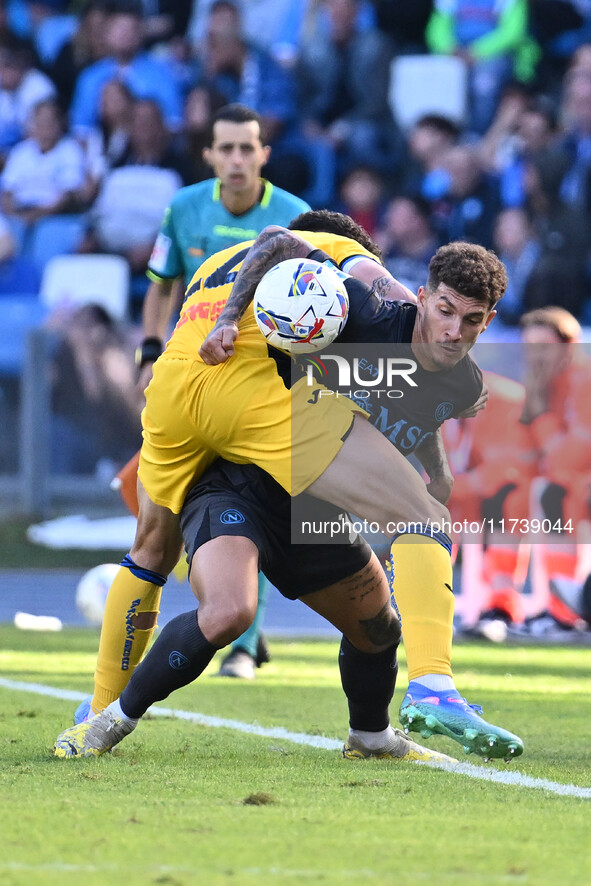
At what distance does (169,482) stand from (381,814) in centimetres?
134

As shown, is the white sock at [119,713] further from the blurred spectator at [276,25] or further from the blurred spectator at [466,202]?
the blurred spectator at [276,25]

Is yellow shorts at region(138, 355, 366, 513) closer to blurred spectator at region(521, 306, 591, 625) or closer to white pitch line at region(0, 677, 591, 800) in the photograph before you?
white pitch line at region(0, 677, 591, 800)

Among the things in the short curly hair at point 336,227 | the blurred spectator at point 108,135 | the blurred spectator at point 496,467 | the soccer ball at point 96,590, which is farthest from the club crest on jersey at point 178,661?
the blurred spectator at point 108,135

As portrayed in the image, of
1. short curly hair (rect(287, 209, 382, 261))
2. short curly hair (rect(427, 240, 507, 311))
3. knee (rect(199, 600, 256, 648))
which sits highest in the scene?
short curly hair (rect(287, 209, 382, 261))

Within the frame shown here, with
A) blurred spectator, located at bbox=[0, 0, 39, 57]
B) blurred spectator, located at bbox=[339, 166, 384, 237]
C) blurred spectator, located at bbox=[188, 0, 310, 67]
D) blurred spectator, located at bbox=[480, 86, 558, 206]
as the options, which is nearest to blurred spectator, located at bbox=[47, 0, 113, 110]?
blurred spectator, located at bbox=[0, 0, 39, 57]

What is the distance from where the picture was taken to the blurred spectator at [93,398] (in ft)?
40.2

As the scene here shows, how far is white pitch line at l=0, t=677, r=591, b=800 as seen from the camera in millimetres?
3721

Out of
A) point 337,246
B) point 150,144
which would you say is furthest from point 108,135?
point 337,246

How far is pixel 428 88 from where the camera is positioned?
48.6 feet

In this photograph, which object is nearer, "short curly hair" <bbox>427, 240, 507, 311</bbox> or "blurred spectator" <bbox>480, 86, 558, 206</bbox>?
"short curly hair" <bbox>427, 240, 507, 311</bbox>

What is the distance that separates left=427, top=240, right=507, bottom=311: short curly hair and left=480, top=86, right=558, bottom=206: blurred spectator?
1001 cm

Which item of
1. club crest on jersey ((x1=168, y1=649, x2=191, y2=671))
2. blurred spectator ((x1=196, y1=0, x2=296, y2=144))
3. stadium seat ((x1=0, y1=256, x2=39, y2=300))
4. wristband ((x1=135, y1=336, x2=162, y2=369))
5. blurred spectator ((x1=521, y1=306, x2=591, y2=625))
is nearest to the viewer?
club crest on jersey ((x1=168, y1=649, x2=191, y2=671))

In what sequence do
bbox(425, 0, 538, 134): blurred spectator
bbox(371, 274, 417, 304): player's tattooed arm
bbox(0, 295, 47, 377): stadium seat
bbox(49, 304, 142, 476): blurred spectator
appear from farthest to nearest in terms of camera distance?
bbox(425, 0, 538, 134): blurred spectator → bbox(0, 295, 47, 377): stadium seat → bbox(49, 304, 142, 476): blurred spectator → bbox(371, 274, 417, 304): player's tattooed arm

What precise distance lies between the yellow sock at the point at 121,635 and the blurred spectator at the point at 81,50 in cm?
1227
